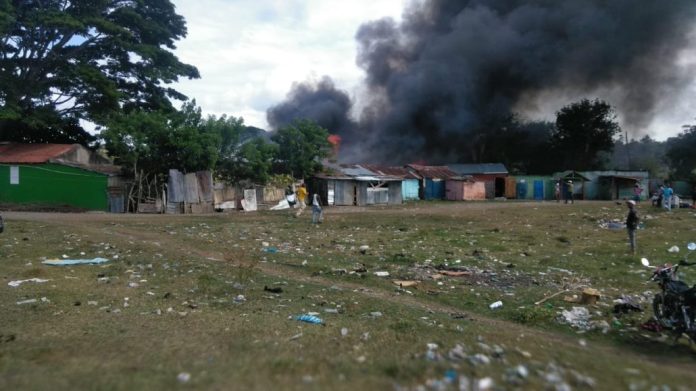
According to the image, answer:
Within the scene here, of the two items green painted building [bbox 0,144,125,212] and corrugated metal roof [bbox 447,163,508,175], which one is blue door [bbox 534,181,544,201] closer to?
corrugated metal roof [bbox 447,163,508,175]

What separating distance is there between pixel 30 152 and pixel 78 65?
214 inches

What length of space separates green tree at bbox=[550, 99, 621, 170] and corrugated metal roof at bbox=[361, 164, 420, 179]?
21768 mm

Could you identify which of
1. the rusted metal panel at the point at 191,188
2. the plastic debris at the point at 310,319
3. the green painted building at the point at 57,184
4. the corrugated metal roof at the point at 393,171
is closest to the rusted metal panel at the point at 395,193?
the corrugated metal roof at the point at 393,171

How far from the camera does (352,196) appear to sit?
31172mm

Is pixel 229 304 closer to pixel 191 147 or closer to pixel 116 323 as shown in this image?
pixel 116 323

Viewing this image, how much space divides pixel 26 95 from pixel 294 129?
14639mm

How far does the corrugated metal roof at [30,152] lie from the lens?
78.2 feet

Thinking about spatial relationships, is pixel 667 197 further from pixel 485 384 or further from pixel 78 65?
pixel 78 65

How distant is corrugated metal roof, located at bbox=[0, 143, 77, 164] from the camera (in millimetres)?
23844

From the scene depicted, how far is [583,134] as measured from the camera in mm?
50844

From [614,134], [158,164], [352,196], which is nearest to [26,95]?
[158,164]

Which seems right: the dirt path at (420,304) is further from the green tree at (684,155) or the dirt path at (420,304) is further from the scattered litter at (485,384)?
the green tree at (684,155)

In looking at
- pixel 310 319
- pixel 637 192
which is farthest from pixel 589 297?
pixel 637 192

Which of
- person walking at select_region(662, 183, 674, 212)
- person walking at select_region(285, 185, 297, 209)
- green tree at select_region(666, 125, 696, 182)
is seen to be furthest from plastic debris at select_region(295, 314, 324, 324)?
green tree at select_region(666, 125, 696, 182)
